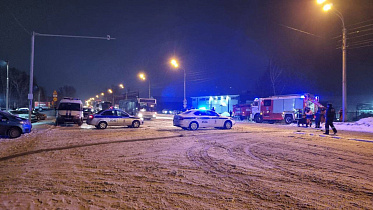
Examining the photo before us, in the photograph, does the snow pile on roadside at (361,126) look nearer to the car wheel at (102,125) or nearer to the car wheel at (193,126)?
the car wheel at (193,126)


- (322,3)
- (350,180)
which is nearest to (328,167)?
(350,180)

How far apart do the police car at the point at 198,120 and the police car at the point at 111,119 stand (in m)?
4.03

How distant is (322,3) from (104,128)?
20.1 metres

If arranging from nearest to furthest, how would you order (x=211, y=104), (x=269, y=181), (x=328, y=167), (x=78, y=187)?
1. (x=78, y=187)
2. (x=269, y=181)
3. (x=328, y=167)
4. (x=211, y=104)

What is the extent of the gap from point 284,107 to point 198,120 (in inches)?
566

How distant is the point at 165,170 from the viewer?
5.94 metres

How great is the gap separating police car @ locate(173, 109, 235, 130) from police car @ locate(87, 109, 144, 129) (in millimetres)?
4033

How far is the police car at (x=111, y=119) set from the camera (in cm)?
1705

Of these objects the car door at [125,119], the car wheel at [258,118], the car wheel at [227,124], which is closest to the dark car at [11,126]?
the car door at [125,119]

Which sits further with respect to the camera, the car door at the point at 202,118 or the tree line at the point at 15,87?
the tree line at the point at 15,87

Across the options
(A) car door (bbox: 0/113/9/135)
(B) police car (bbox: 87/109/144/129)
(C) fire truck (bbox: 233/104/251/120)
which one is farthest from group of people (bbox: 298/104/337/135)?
(A) car door (bbox: 0/113/9/135)

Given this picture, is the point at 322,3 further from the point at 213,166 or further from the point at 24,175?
the point at 24,175

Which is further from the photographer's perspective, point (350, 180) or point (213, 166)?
point (213, 166)

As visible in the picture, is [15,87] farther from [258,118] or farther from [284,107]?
[284,107]
